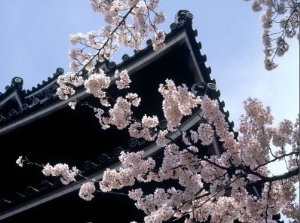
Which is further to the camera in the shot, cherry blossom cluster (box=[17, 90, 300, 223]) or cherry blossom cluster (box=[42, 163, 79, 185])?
cherry blossom cluster (box=[42, 163, 79, 185])

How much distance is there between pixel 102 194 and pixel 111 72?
250cm

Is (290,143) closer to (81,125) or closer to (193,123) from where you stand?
(193,123)

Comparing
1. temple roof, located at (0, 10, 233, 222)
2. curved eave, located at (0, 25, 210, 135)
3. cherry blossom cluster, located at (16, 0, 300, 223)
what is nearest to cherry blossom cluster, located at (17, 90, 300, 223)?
cherry blossom cluster, located at (16, 0, 300, 223)

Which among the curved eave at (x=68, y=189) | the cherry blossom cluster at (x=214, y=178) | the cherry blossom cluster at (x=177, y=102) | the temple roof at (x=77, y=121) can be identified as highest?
the temple roof at (x=77, y=121)

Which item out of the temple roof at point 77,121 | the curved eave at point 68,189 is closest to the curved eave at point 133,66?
the temple roof at point 77,121

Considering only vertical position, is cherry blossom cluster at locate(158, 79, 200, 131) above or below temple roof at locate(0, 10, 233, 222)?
below

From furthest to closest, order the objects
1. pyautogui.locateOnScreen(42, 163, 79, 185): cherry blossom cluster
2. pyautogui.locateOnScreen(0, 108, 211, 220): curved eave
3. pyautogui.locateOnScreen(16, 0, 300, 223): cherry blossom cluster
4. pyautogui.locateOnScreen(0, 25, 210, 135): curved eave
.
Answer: pyautogui.locateOnScreen(0, 25, 210, 135): curved eave → pyautogui.locateOnScreen(0, 108, 211, 220): curved eave → pyautogui.locateOnScreen(42, 163, 79, 185): cherry blossom cluster → pyautogui.locateOnScreen(16, 0, 300, 223): cherry blossom cluster

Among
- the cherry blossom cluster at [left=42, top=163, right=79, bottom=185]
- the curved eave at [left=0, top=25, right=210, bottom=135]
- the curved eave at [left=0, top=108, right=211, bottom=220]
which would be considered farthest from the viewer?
the curved eave at [left=0, top=25, right=210, bottom=135]

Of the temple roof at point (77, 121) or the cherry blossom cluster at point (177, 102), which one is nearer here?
the cherry blossom cluster at point (177, 102)

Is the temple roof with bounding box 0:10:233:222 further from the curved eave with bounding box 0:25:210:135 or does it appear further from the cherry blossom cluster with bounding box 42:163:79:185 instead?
the cherry blossom cluster with bounding box 42:163:79:185

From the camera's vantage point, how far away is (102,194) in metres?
7.12

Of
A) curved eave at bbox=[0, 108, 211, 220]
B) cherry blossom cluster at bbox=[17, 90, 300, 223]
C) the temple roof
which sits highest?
the temple roof

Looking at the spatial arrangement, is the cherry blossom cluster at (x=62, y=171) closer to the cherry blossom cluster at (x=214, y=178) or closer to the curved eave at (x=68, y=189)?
the curved eave at (x=68, y=189)

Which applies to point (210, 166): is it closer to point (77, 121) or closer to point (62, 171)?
point (62, 171)
